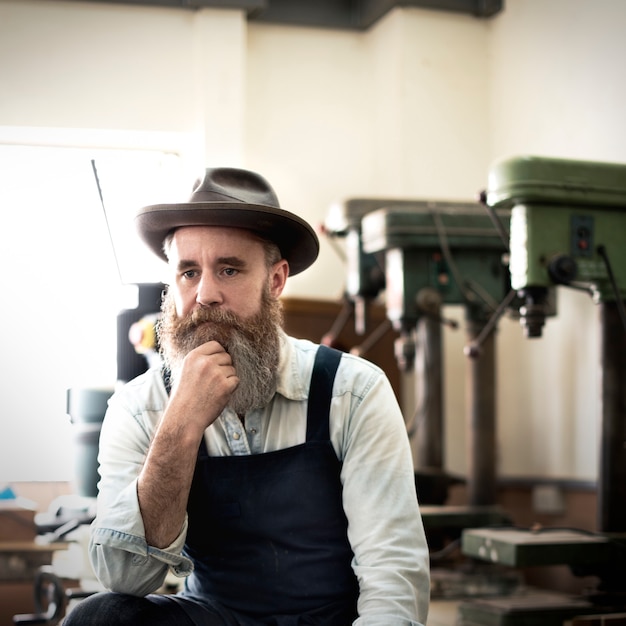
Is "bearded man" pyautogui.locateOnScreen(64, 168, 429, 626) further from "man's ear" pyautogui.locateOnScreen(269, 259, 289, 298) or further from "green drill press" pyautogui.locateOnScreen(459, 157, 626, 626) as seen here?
"green drill press" pyautogui.locateOnScreen(459, 157, 626, 626)

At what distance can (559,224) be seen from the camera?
127 inches

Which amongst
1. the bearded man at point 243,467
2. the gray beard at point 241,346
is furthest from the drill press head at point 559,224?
the gray beard at point 241,346

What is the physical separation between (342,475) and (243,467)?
210mm

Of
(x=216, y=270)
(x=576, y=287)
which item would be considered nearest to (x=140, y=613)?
(x=216, y=270)

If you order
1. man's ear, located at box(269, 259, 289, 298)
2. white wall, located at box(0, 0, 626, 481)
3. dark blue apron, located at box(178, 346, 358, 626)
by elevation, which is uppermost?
white wall, located at box(0, 0, 626, 481)

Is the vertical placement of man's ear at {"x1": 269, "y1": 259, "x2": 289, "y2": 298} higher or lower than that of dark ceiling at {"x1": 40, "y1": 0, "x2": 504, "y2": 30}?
lower

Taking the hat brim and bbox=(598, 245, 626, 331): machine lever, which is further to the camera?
bbox=(598, 245, 626, 331): machine lever

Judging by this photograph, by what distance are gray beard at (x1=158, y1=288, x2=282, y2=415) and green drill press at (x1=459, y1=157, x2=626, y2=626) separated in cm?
129

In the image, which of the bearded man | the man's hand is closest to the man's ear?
the bearded man

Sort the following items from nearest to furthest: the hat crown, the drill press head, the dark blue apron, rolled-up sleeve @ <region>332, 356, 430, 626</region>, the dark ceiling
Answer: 1. rolled-up sleeve @ <region>332, 356, 430, 626</region>
2. the dark blue apron
3. the hat crown
4. the drill press head
5. the dark ceiling

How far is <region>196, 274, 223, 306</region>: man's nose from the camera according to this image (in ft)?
6.86

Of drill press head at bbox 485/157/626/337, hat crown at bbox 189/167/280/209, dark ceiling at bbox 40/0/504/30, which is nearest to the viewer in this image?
hat crown at bbox 189/167/280/209

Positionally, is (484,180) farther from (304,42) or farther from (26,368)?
(26,368)

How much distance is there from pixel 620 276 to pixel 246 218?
5.45 ft
